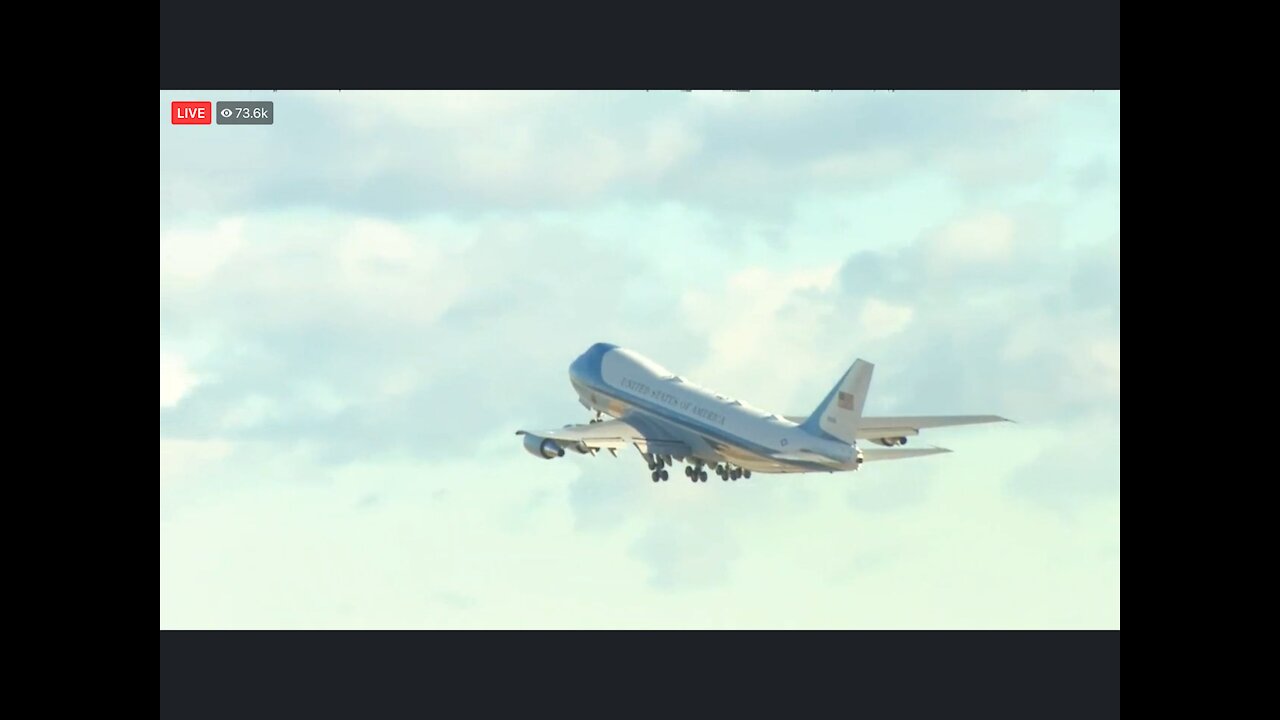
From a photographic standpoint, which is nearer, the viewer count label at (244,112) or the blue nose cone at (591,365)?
the viewer count label at (244,112)

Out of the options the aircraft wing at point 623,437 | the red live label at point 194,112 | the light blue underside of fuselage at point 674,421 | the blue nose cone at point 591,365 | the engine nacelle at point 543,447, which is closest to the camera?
the red live label at point 194,112

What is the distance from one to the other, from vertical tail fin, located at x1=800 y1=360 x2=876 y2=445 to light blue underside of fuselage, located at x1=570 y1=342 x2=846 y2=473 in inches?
53.5

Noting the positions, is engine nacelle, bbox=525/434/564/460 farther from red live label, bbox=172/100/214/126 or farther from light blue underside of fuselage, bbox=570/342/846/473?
red live label, bbox=172/100/214/126

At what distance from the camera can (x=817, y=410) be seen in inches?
3036

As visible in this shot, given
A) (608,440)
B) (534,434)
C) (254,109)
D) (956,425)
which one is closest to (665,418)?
(608,440)

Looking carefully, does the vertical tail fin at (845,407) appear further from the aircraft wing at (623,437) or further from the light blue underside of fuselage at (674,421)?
the aircraft wing at (623,437)

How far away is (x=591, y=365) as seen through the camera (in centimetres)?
9644

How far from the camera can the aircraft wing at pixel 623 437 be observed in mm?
85750

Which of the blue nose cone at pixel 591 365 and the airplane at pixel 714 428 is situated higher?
the blue nose cone at pixel 591 365

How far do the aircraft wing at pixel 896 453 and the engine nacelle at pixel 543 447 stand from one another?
13603mm

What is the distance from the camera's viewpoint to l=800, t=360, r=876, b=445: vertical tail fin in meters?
75.1

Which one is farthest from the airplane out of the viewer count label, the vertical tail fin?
the viewer count label

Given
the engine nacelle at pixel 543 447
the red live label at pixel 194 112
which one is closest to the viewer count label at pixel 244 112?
the red live label at pixel 194 112
